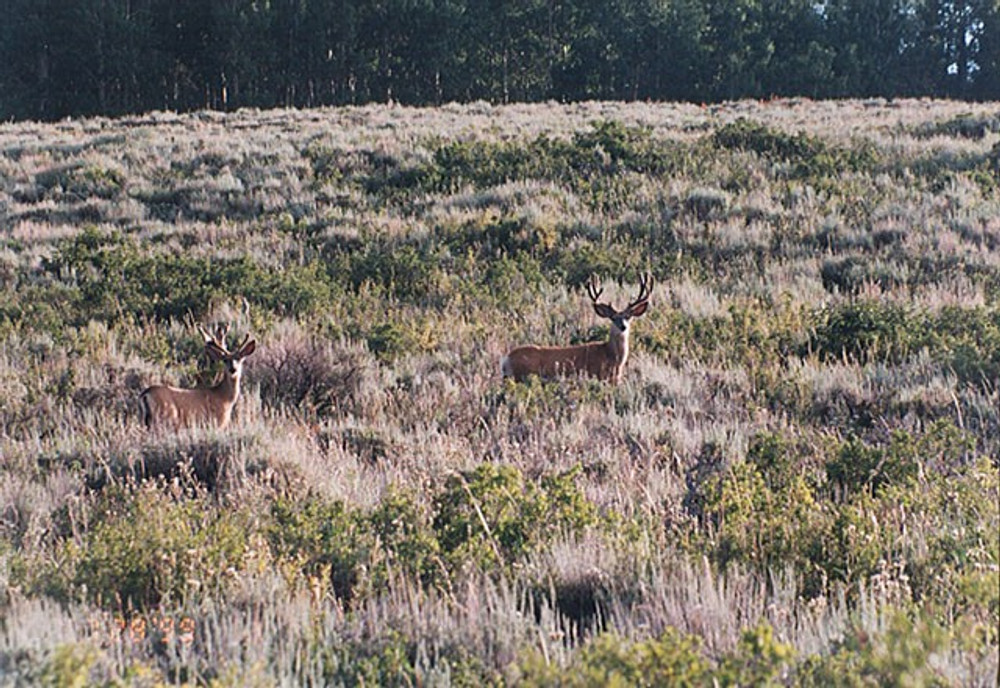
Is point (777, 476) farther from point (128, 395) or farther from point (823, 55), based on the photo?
point (823, 55)

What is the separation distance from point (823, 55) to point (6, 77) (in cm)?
4185

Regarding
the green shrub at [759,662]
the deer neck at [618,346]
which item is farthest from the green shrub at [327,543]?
the deer neck at [618,346]

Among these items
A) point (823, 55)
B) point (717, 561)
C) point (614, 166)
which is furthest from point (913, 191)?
point (823, 55)

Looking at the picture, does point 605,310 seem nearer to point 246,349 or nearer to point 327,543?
point 246,349

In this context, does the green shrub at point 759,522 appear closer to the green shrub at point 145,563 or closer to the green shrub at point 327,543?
the green shrub at point 327,543

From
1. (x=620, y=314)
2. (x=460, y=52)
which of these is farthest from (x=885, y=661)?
(x=460, y=52)

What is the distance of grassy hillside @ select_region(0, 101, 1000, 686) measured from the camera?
3281 millimetres

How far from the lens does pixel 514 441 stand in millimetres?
6387

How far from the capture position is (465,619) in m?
3.52

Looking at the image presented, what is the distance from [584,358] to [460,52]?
45.3 metres

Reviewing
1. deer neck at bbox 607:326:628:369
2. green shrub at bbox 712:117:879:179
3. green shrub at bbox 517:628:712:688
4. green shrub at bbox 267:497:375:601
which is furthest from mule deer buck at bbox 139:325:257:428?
green shrub at bbox 712:117:879:179

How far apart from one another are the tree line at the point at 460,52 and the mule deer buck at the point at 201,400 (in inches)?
1662

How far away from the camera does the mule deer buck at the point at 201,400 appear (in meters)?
7.24

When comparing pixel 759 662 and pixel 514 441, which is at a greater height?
pixel 759 662
